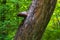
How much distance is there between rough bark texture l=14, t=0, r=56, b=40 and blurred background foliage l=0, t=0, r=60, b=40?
1.73 metres

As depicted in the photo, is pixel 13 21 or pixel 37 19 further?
pixel 13 21

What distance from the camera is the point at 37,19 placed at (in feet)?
10.8

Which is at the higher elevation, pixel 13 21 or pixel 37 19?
pixel 37 19

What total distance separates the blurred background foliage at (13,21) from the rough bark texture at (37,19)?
1.73 meters

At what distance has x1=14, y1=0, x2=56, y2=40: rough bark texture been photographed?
3.27 metres

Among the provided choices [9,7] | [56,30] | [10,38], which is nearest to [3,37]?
[10,38]

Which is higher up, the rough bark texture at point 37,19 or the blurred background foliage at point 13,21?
the rough bark texture at point 37,19

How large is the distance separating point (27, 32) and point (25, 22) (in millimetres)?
217

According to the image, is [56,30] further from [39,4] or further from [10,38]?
[39,4]

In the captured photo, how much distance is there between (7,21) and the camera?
512 centimetres

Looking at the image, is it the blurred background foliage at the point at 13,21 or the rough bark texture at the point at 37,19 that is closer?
the rough bark texture at the point at 37,19

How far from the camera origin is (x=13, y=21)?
17.4 ft

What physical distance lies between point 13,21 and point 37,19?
211 cm

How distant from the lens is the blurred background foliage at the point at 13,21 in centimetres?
523
